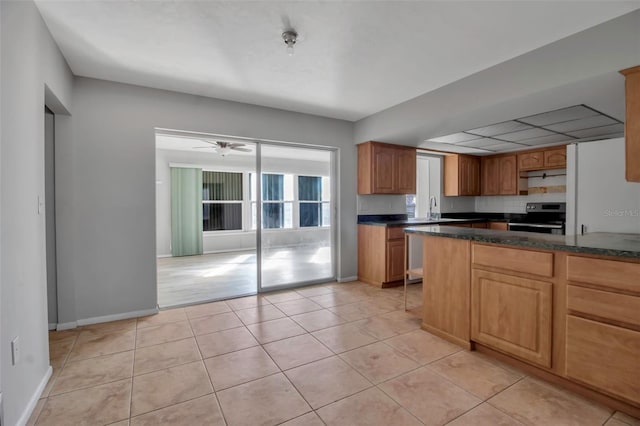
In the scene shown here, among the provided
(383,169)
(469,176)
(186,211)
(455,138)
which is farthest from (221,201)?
(469,176)

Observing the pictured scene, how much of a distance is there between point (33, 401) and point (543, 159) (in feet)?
23.1

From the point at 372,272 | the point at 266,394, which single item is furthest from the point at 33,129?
the point at 372,272

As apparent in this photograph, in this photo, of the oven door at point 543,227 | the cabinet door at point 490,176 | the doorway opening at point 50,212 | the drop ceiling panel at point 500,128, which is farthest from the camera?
the cabinet door at point 490,176

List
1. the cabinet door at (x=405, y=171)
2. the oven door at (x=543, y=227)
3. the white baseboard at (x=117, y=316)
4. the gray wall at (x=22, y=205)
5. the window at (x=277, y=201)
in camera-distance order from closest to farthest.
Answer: the gray wall at (x=22, y=205), the white baseboard at (x=117, y=316), the window at (x=277, y=201), the cabinet door at (x=405, y=171), the oven door at (x=543, y=227)

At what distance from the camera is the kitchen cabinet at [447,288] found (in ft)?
8.25

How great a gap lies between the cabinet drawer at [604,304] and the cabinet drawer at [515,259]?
0.18m

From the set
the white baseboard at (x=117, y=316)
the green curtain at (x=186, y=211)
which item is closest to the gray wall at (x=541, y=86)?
the white baseboard at (x=117, y=316)

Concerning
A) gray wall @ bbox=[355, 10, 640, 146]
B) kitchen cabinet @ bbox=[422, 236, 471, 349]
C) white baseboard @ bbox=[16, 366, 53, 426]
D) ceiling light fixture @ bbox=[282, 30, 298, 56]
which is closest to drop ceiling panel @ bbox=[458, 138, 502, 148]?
gray wall @ bbox=[355, 10, 640, 146]

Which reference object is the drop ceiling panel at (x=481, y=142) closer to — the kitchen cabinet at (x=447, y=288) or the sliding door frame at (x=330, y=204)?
the sliding door frame at (x=330, y=204)

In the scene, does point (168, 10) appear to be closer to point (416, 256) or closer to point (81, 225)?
point (81, 225)

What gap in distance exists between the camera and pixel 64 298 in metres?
2.91

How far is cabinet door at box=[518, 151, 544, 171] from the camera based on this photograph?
5340 millimetres

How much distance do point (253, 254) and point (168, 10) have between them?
571 cm

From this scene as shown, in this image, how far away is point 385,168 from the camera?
15.3ft
